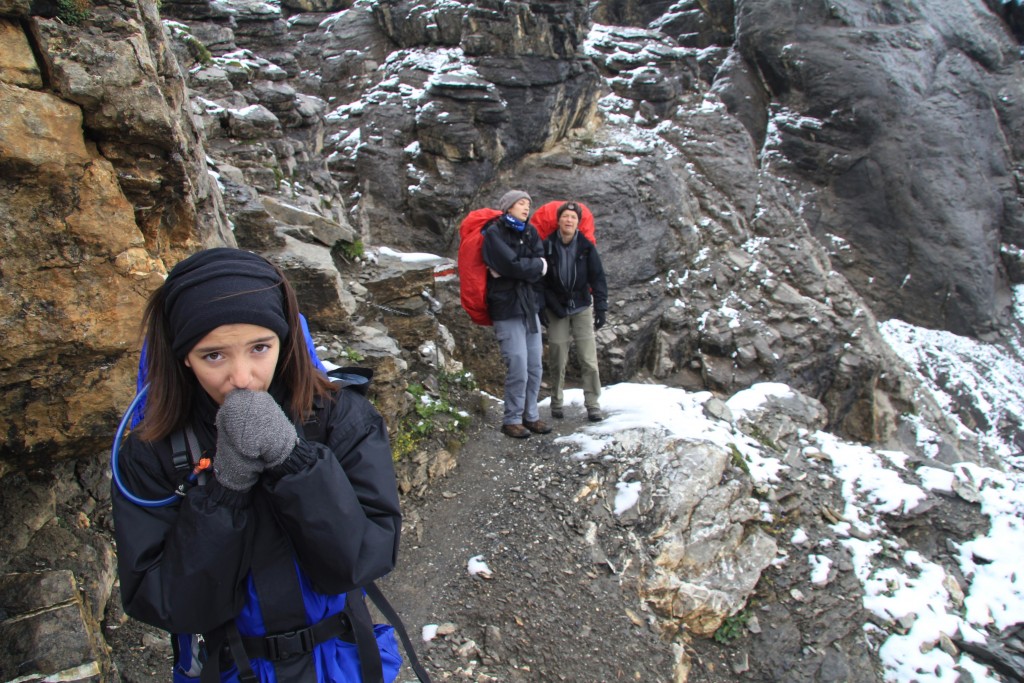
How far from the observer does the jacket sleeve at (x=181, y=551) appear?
1481 mm

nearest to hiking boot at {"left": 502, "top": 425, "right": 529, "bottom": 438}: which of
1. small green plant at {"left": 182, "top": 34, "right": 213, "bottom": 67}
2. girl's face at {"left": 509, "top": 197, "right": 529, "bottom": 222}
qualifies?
girl's face at {"left": 509, "top": 197, "right": 529, "bottom": 222}

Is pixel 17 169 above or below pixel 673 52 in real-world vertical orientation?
above

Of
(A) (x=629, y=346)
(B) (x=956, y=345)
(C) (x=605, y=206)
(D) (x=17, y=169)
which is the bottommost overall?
(B) (x=956, y=345)

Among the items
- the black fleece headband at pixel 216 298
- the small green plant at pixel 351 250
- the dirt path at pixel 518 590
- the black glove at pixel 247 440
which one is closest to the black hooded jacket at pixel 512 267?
the dirt path at pixel 518 590

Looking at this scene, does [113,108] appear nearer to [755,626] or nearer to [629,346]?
[755,626]

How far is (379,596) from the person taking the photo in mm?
1950

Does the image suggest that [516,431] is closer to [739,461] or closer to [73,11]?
[739,461]

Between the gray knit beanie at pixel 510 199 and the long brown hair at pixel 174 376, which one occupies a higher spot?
the long brown hair at pixel 174 376

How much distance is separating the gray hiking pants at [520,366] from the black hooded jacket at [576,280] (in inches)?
15.7

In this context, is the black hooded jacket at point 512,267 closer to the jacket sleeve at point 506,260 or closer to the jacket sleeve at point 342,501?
the jacket sleeve at point 506,260

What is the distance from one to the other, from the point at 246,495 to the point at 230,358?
1.21ft

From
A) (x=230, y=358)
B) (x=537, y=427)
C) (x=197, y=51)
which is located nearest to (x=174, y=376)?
(x=230, y=358)

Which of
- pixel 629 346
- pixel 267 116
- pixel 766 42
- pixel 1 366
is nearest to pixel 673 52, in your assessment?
pixel 766 42

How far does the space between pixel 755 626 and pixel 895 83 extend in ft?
61.7
